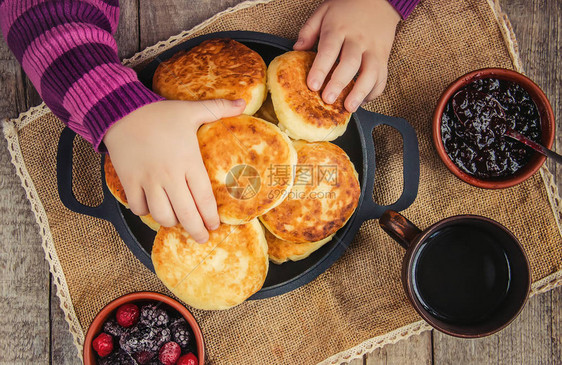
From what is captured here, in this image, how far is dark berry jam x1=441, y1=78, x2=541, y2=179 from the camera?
107cm

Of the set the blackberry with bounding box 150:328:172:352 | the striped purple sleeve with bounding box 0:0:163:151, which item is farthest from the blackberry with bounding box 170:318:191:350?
the striped purple sleeve with bounding box 0:0:163:151

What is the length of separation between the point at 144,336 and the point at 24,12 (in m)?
0.83

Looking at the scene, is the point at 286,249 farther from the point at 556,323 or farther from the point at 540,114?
the point at 556,323

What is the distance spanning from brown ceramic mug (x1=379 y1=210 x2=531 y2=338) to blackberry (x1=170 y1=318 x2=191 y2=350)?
1.85 feet

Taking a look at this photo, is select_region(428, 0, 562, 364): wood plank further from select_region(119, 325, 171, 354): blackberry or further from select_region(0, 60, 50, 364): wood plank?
select_region(0, 60, 50, 364): wood plank

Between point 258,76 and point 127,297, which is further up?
point 258,76

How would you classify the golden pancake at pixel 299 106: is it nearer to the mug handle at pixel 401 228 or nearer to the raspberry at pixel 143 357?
the mug handle at pixel 401 228

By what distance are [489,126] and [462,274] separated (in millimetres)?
374

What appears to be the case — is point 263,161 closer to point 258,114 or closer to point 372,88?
point 258,114

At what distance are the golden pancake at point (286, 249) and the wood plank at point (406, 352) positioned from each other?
0.43m

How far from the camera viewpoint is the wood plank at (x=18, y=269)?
4.14 feet

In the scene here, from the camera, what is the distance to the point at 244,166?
0.90 metres

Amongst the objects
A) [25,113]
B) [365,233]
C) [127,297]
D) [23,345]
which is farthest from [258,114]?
[23,345]

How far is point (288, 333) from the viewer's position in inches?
48.2
